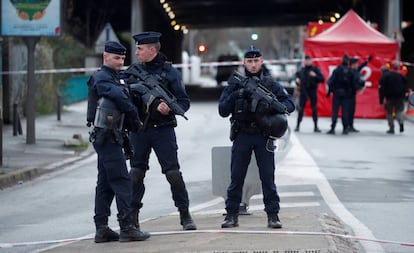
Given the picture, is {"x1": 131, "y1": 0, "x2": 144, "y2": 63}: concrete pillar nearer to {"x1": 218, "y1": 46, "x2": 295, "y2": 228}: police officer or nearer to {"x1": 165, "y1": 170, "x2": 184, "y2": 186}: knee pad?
{"x1": 218, "y1": 46, "x2": 295, "y2": 228}: police officer

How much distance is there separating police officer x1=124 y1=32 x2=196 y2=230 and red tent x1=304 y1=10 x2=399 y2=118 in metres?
19.9

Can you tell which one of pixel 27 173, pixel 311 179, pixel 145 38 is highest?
pixel 145 38

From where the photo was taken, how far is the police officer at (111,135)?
26.4 feet

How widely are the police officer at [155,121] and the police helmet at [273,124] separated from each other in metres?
0.77

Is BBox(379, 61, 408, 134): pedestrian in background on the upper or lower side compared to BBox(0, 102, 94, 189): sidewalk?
upper

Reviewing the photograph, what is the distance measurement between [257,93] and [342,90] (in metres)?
14.1

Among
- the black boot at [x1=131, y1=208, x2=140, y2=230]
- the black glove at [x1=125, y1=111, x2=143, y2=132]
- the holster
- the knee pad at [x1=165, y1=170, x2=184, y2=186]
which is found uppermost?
the black glove at [x1=125, y1=111, x2=143, y2=132]

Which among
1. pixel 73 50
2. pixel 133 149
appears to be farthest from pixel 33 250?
pixel 73 50

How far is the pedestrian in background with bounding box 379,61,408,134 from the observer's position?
23.1m

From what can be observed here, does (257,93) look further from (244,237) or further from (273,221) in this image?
(244,237)

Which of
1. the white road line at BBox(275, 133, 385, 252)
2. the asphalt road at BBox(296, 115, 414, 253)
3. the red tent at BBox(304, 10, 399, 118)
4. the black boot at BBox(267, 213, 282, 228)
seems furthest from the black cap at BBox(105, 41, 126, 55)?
the red tent at BBox(304, 10, 399, 118)

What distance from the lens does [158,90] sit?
8391mm

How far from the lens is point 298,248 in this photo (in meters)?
7.58

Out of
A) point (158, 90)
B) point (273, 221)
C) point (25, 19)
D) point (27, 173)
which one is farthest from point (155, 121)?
point (25, 19)
